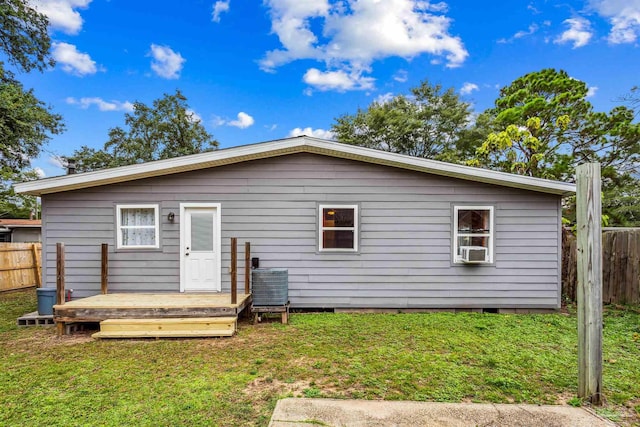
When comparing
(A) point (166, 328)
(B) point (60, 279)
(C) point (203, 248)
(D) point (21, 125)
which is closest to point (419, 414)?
(A) point (166, 328)

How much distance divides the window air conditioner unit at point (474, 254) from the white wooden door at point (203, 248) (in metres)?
4.71

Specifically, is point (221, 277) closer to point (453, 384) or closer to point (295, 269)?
point (295, 269)

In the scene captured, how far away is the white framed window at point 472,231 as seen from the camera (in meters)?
6.00

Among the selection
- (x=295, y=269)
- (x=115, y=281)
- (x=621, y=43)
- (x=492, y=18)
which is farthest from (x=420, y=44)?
(x=115, y=281)

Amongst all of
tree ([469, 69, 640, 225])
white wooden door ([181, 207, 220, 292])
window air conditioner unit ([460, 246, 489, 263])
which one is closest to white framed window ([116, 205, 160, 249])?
white wooden door ([181, 207, 220, 292])

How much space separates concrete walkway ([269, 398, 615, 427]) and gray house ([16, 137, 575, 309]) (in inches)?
132

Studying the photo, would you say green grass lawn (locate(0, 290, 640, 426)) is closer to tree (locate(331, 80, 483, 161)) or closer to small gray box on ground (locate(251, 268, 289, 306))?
small gray box on ground (locate(251, 268, 289, 306))

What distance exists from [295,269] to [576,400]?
4.31 meters

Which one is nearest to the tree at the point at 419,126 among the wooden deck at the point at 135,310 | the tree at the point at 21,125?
the tree at the point at 21,125

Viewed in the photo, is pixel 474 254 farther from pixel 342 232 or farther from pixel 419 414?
pixel 419 414

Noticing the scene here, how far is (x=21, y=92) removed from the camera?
10547mm

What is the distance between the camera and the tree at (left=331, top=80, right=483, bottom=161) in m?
18.4

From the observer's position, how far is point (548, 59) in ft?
45.9

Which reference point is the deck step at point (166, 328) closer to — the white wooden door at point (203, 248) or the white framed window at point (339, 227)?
the white wooden door at point (203, 248)
